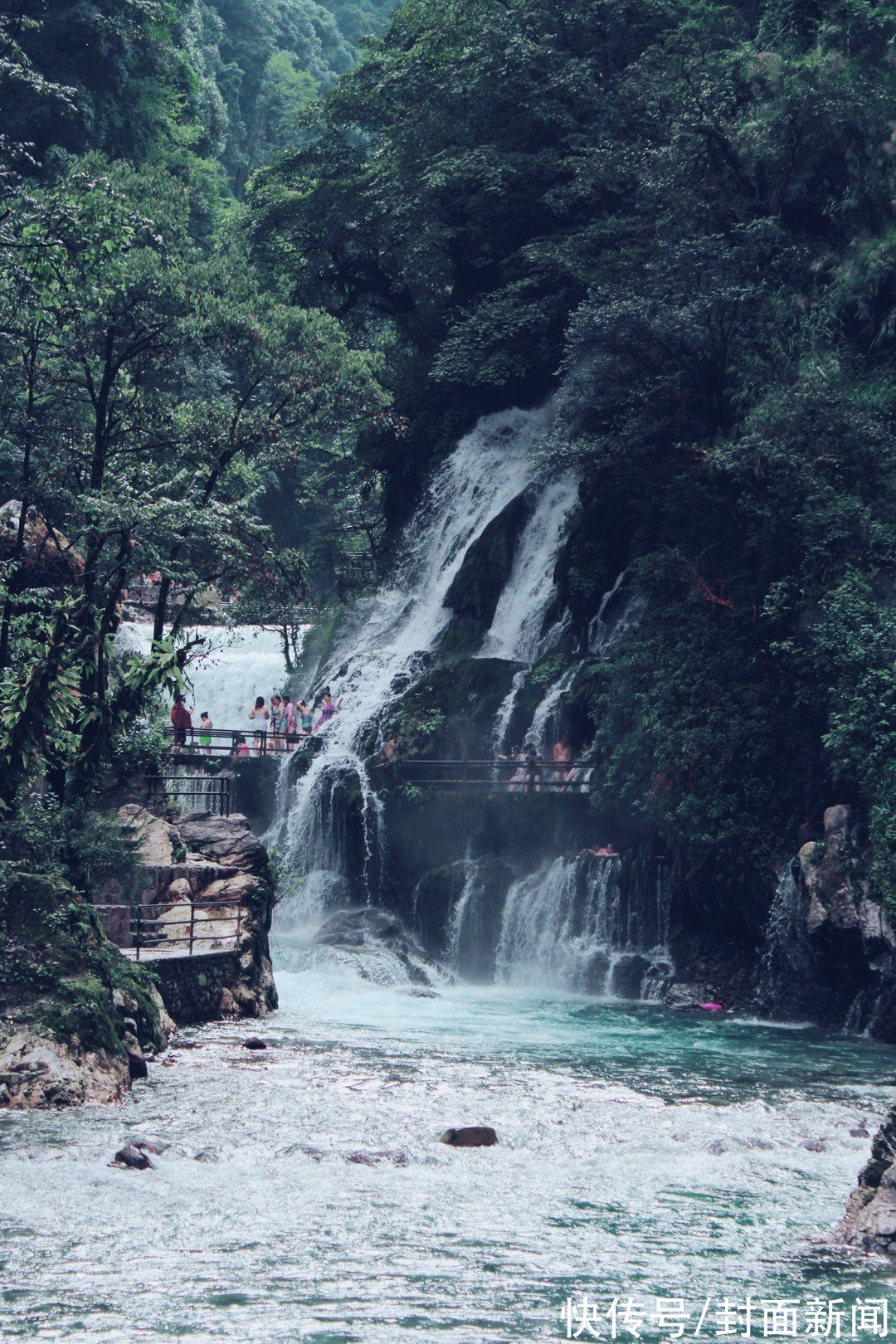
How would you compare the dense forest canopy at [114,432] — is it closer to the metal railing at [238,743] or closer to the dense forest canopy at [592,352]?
the dense forest canopy at [592,352]

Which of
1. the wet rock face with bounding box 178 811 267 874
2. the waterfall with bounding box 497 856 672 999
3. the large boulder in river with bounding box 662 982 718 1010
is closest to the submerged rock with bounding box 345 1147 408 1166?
the wet rock face with bounding box 178 811 267 874

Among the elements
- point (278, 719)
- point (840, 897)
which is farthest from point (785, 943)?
point (278, 719)

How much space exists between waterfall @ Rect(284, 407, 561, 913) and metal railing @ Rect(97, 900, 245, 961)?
27.5 feet

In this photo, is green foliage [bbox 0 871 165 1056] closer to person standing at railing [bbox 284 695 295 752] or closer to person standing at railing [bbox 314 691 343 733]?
person standing at railing [bbox 314 691 343 733]

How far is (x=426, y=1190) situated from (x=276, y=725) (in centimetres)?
2273

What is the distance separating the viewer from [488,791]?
26.6 meters

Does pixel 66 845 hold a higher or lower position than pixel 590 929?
higher

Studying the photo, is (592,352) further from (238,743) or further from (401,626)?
(238,743)

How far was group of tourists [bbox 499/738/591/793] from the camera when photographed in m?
24.8

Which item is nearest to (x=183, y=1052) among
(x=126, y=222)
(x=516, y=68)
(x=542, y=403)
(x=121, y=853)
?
(x=121, y=853)

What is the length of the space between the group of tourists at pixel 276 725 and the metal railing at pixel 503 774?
11.1ft

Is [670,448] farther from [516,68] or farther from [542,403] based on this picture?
[516,68]

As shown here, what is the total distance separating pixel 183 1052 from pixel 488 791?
11.6 meters

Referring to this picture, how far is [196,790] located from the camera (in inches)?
1157
